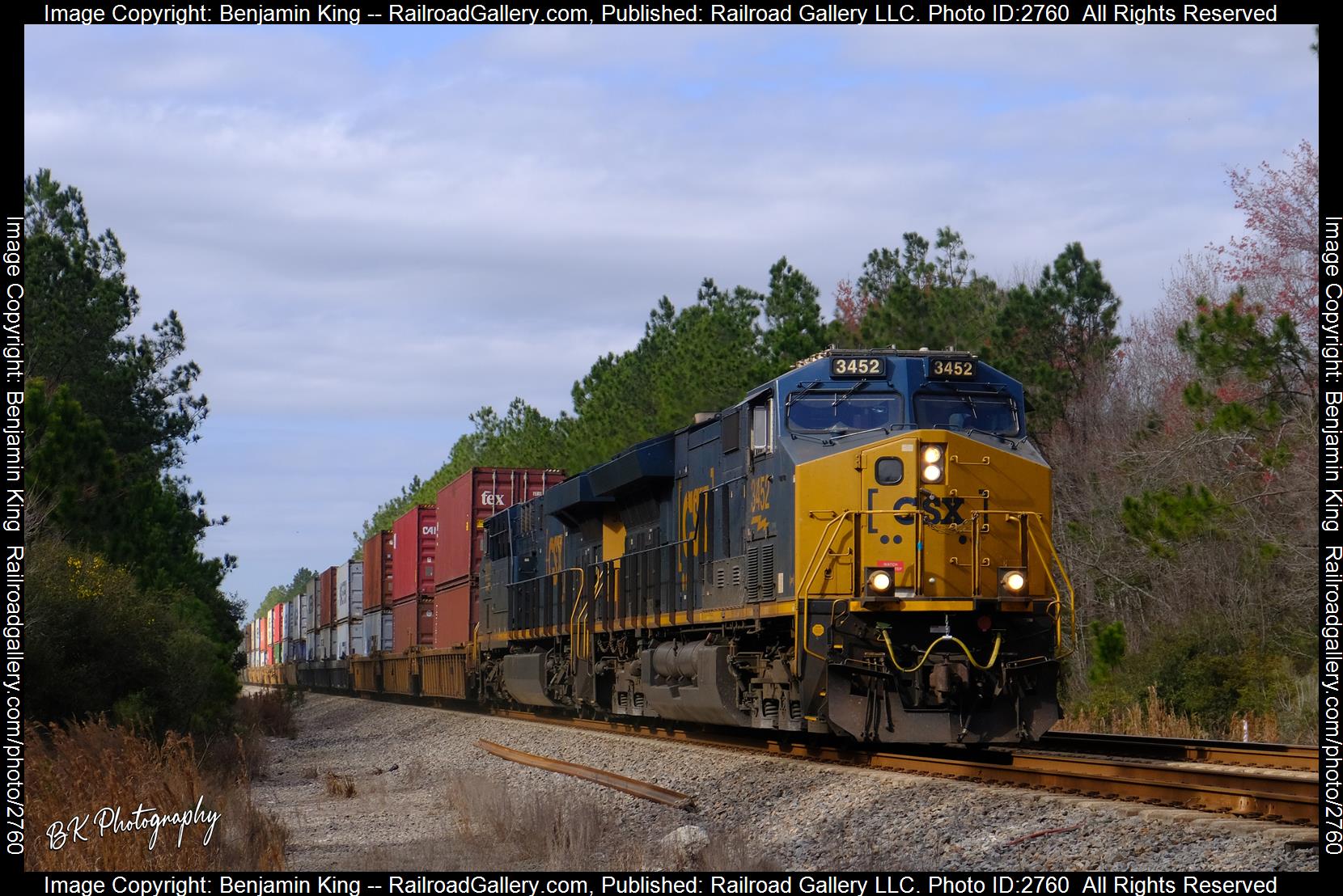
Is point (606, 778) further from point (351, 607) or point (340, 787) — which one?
point (351, 607)

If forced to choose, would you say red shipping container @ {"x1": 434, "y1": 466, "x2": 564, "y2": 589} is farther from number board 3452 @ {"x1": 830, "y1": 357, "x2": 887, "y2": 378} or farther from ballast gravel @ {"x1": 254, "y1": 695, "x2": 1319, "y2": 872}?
number board 3452 @ {"x1": 830, "y1": 357, "x2": 887, "y2": 378}

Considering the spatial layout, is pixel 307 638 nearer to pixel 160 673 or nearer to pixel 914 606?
pixel 160 673

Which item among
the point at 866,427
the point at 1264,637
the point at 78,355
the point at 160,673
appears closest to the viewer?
the point at 866,427

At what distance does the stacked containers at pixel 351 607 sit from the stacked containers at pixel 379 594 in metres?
0.67

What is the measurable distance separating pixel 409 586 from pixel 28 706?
19.9 m

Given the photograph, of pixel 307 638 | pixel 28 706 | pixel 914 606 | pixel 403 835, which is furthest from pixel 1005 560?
pixel 307 638

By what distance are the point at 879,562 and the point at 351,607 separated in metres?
A: 34.7

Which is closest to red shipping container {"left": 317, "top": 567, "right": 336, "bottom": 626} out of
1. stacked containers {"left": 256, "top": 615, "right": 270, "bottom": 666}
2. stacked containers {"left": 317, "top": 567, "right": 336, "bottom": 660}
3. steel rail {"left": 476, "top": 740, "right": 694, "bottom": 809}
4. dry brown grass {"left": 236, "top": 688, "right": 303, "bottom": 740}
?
stacked containers {"left": 317, "top": 567, "right": 336, "bottom": 660}

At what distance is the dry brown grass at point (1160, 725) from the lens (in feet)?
64.8

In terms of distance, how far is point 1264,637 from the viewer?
25.8 metres

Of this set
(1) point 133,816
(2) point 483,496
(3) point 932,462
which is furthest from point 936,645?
(2) point 483,496

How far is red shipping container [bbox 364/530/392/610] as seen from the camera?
137 ft

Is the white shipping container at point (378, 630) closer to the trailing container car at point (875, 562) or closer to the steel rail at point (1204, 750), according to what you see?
the trailing container car at point (875, 562)

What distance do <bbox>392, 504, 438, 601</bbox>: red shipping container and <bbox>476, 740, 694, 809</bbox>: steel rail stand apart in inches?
678
